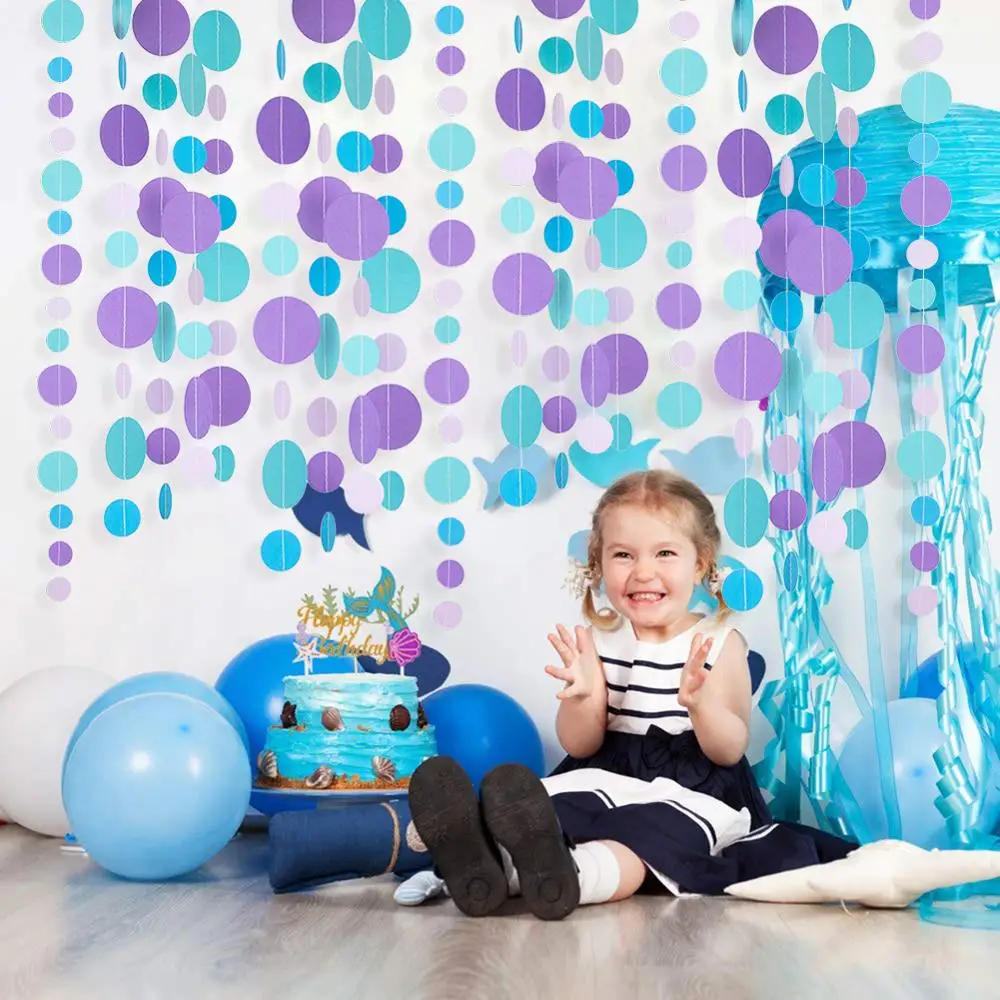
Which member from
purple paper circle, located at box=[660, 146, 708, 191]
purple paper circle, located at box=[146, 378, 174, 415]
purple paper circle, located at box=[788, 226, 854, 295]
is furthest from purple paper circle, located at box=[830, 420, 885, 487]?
purple paper circle, located at box=[146, 378, 174, 415]

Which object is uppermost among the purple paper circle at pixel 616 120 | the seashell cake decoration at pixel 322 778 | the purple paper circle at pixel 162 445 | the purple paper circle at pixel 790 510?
the purple paper circle at pixel 616 120

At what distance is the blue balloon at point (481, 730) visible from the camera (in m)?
2.90

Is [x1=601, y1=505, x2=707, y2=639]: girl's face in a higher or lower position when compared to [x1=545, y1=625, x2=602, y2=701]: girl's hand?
higher

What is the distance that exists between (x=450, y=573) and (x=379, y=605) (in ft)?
0.69

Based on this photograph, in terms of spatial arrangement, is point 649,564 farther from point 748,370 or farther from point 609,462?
point 609,462

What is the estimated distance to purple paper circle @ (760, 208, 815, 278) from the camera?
2.59m

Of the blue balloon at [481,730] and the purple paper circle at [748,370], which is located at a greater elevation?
the purple paper circle at [748,370]

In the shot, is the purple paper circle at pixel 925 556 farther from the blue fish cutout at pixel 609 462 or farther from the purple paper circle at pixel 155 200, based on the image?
the purple paper circle at pixel 155 200

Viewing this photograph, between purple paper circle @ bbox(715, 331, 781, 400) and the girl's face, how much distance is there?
28cm

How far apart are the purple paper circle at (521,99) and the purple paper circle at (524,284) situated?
0.29 metres

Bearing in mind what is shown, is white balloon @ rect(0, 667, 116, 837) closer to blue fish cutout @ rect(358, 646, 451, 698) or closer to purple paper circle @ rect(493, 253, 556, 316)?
blue fish cutout @ rect(358, 646, 451, 698)

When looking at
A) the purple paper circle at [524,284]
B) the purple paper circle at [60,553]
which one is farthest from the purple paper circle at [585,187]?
the purple paper circle at [60,553]

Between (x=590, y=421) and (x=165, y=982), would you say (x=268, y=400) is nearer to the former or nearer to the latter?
(x=590, y=421)

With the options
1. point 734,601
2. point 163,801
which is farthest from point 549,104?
point 163,801
